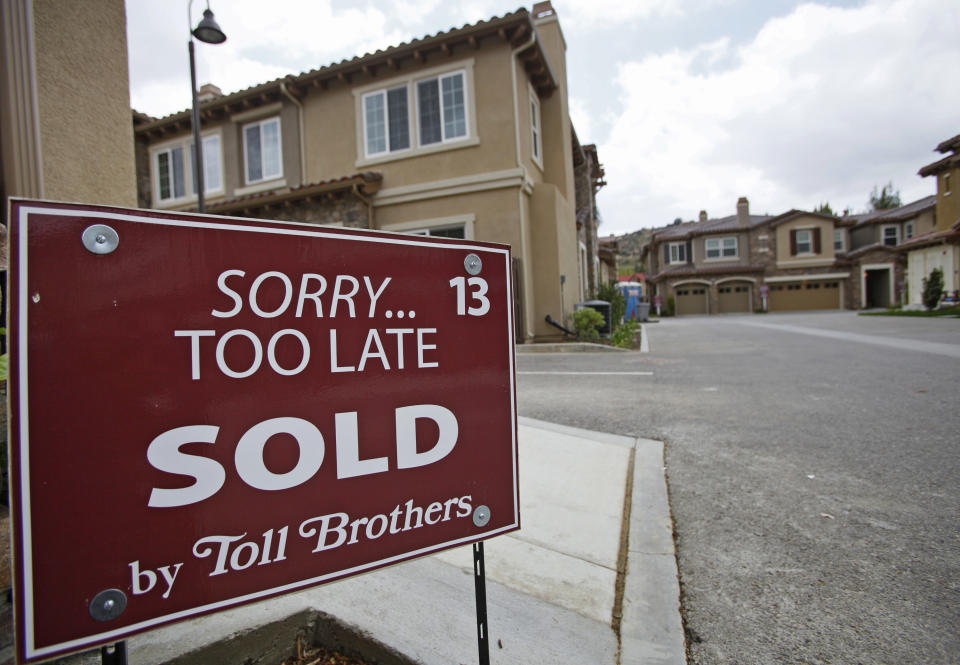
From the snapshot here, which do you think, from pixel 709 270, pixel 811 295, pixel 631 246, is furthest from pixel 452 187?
pixel 631 246

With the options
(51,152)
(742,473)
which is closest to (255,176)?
(51,152)

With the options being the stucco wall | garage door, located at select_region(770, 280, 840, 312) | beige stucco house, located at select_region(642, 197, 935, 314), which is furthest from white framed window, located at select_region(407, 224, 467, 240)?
garage door, located at select_region(770, 280, 840, 312)

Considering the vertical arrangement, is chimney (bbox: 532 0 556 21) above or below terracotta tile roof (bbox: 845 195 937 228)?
above

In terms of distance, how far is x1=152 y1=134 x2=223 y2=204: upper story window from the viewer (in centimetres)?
1498

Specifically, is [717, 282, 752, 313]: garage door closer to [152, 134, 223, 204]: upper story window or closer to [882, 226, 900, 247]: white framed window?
[882, 226, 900, 247]: white framed window

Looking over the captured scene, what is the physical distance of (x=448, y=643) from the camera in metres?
1.84

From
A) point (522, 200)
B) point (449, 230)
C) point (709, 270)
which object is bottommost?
point (449, 230)

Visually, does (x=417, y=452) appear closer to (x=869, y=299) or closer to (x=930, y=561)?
(x=930, y=561)

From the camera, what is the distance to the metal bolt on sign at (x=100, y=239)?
1097 mm

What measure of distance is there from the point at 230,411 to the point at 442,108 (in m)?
12.3

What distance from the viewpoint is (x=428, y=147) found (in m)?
12.3

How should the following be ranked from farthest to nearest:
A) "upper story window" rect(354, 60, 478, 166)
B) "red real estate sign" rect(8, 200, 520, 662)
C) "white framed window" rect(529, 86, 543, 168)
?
"white framed window" rect(529, 86, 543, 168) → "upper story window" rect(354, 60, 478, 166) → "red real estate sign" rect(8, 200, 520, 662)

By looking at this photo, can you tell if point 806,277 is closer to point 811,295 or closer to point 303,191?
point 811,295

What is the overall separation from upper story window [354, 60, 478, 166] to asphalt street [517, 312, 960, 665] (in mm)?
7325
